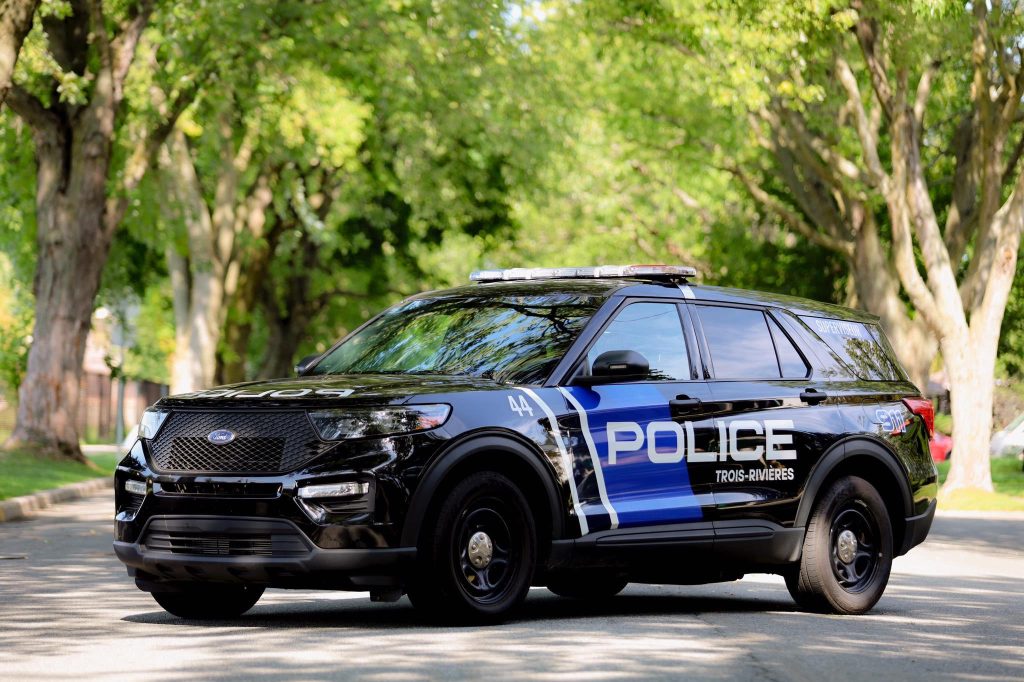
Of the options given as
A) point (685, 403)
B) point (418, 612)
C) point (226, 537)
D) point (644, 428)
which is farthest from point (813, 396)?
point (226, 537)

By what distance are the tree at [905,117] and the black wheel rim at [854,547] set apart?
1265cm

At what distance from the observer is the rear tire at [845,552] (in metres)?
10.6

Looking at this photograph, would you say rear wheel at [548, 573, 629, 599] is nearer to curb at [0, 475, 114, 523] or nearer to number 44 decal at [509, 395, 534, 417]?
number 44 decal at [509, 395, 534, 417]

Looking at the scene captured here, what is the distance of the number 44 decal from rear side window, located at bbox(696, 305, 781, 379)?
153 cm

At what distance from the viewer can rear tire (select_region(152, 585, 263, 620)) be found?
965 centimetres

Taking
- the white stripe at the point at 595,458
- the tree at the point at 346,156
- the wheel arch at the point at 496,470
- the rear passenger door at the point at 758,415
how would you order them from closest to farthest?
the wheel arch at the point at 496,470 < the white stripe at the point at 595,458 < the rear passenger door at the point at 758,415 < the tree at the point at 346,156

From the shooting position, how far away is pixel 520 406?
9.19 m

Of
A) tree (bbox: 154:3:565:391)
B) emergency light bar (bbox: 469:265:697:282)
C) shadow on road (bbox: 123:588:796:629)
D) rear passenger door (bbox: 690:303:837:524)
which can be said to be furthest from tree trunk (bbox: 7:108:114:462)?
rear passenger door (bbox: 690:303:837:524)

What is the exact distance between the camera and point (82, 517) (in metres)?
19.6

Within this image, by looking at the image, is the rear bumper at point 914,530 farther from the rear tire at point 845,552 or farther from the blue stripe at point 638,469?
the blue stripe at point 638,469

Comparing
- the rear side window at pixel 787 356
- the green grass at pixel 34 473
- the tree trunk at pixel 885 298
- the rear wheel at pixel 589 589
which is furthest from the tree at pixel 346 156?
the rear side window at pixel 787 356

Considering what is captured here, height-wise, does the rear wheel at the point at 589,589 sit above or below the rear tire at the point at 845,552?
below

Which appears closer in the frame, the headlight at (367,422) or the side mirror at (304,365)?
the headlight at (367,422)

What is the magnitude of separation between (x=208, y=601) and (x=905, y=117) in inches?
718
